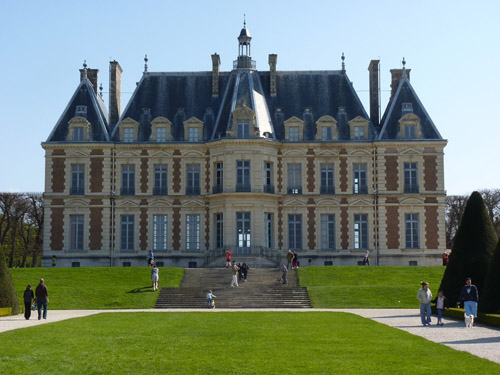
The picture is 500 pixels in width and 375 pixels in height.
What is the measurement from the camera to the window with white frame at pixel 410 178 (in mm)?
45156

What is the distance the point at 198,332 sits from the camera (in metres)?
19.5

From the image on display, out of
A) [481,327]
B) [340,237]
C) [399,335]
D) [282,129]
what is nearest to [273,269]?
[340,237]

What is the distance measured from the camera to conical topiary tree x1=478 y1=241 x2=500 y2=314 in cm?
2298

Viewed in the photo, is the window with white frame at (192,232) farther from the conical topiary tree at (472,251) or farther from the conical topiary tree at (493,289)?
the conical topiary tree at (493,289)

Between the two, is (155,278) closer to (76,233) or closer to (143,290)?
(143,290)

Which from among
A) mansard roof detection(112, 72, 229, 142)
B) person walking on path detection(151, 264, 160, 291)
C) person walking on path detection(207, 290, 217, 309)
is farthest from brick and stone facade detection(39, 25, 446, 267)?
person walking on path detection(207, 290, 217, 309)

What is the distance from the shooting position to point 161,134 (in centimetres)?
4622

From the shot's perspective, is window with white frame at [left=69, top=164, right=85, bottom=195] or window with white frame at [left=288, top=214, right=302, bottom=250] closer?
window with white frame at [left=288, top=214, right=302, bottom=250]

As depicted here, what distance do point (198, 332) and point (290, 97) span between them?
29954 millimetres

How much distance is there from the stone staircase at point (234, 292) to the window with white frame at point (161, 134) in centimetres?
1027

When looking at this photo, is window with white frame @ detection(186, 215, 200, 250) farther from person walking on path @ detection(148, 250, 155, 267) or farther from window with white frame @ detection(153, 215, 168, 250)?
person walking on path @ detection(148, 250, 155, 267)

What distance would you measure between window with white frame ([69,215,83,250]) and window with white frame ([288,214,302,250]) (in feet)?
39.0

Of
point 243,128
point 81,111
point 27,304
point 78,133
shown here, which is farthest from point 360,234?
point 27,304

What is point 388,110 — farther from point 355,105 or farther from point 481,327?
point 481,327
